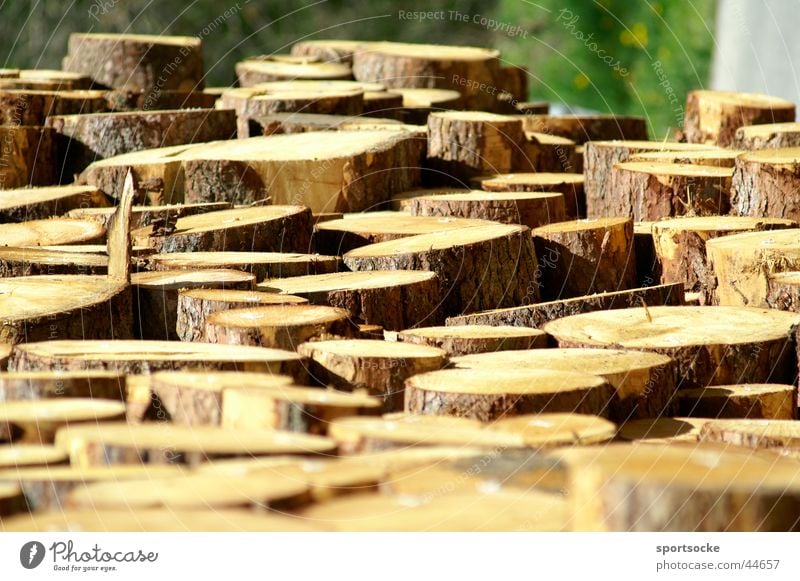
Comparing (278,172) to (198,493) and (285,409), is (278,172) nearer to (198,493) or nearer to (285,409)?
(285,409)

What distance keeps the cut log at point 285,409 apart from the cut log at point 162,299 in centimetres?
87

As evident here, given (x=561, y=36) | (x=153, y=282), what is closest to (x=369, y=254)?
(x=153, y=282)

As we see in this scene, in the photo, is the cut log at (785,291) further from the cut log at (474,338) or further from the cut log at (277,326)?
the cut log at (277,326)

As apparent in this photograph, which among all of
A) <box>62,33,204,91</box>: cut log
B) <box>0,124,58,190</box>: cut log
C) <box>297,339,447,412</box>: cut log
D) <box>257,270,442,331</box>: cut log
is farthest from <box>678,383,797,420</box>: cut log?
<box>62,33,204,91</box>: cut log

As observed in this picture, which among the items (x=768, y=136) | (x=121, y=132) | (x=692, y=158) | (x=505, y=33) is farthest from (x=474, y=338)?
(x=505, y=33)

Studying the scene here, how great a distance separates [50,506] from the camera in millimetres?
2158

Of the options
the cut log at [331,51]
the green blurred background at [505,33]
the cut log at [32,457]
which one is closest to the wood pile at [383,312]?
the cut log at [32,457]

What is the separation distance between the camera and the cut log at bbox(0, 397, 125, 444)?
228 cm

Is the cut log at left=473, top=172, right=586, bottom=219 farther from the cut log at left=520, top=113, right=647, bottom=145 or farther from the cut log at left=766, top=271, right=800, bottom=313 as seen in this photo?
the cut log at left=766, top=271, right=800, bottom=313

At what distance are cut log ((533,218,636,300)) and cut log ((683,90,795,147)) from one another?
1629 mm

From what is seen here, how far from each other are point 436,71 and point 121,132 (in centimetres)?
181

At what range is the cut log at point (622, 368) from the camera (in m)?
2.72

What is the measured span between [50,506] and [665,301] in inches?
73.7
